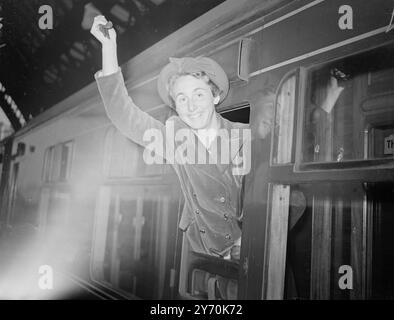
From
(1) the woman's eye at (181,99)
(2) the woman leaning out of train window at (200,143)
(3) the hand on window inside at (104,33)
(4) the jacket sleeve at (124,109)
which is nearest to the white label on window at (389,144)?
(2) the woman leaning out of train window at (200,143)

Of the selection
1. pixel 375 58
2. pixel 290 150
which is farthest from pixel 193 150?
pixel 375 58

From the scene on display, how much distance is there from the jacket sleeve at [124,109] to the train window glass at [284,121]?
620 mm

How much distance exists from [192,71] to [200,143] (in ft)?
1.03

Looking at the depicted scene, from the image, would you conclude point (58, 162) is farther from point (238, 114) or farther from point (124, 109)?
point (238, 114)

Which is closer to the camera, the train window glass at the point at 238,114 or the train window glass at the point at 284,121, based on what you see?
the train window glass at the point at 284,121

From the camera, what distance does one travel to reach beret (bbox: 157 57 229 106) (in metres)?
1.46

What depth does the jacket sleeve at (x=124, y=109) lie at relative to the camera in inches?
65.9

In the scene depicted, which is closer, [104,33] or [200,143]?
[200,143]

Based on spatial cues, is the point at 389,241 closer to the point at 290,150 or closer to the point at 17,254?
the point at 290,150

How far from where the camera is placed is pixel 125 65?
1951 millimetres

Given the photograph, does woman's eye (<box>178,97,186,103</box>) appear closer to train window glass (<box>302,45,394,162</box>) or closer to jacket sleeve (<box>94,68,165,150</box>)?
jacket sleeve (<box>94,68,165,150</box>)

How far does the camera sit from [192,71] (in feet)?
5.13

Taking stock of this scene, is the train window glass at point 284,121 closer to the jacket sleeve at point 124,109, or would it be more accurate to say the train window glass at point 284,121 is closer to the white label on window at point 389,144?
the white label on window at point 389,144

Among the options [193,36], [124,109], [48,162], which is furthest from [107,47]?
[48,162]
